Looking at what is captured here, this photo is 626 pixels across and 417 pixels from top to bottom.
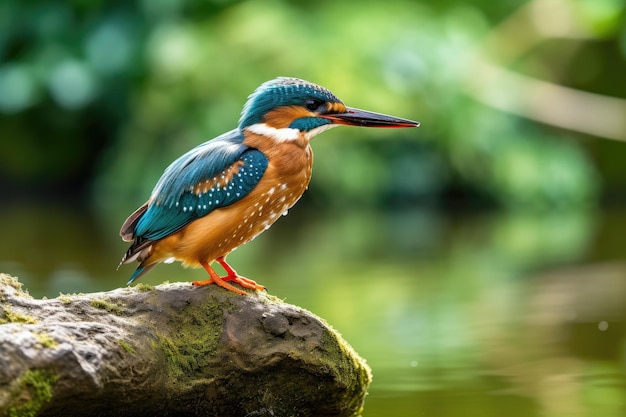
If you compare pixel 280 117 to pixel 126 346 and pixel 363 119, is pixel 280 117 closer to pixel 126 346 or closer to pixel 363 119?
pixel 363 119

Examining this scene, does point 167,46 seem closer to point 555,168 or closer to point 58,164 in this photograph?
point 58,164

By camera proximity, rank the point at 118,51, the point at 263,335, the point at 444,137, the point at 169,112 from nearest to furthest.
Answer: the point at 263,335, the point at 444,137, the point at 169,112, the point at 118,51

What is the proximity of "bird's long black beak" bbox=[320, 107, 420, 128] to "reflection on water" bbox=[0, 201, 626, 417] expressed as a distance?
3.59 ft

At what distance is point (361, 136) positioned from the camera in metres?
13.5

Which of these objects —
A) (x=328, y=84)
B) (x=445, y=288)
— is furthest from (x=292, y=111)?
(x=328, y=84)

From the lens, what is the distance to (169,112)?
1437cm

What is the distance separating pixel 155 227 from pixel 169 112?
10.4 metres

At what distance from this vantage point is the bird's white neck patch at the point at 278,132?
13.9 feet

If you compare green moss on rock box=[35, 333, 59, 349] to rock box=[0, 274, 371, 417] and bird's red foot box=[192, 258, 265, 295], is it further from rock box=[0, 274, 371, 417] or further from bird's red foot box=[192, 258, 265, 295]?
bird's red foot box=[192, 258, 265, 295]

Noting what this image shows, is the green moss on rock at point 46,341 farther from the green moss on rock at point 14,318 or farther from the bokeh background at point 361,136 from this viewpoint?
the bokeh background at point 361,136

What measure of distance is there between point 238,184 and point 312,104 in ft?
1.54

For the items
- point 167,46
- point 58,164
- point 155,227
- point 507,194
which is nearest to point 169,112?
point 167,46

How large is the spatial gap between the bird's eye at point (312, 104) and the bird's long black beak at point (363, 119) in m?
0.04

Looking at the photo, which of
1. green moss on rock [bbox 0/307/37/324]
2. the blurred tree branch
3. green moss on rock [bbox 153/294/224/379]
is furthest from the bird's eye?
the blurred tree branch
